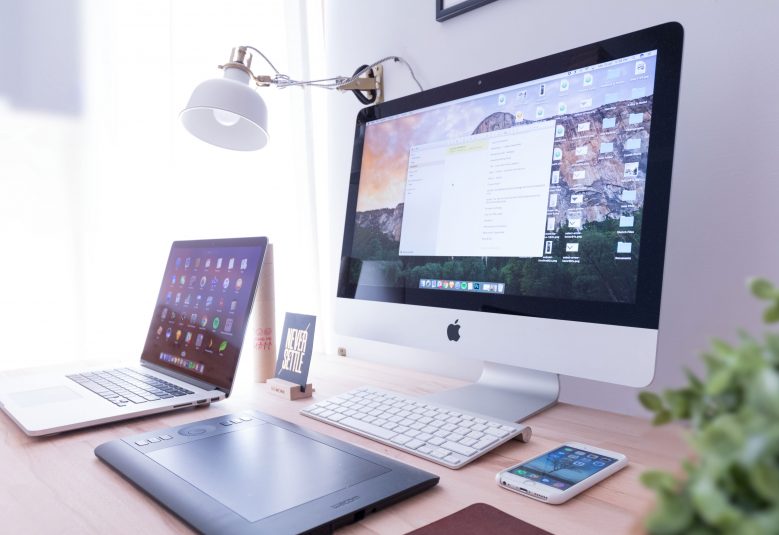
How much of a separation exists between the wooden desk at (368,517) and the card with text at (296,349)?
0.31 feet

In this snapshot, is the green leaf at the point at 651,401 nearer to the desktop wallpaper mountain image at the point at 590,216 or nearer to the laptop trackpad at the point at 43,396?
the desktop wallpaper mountain image at the point at 590,216

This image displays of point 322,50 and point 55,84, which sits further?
point 322,50

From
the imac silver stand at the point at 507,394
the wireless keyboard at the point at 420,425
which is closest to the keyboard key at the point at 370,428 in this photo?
the wireless keyboard at the point at 420,425

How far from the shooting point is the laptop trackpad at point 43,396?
2.77ft

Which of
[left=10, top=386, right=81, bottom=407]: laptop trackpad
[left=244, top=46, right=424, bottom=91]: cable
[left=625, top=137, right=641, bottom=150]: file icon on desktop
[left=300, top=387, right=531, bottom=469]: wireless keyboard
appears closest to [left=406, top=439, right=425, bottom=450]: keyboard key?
[left=300, top=387, right=531, bottom=469]: wireless keyboard

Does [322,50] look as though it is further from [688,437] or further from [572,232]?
[688,437]

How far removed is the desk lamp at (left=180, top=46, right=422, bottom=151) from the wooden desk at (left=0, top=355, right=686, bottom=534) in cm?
56

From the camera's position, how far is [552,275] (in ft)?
2.48

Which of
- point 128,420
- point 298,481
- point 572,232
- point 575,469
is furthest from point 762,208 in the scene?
point 128,420

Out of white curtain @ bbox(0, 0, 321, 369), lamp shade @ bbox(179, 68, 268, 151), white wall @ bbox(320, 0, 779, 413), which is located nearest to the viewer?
white wall @ bbox(320, 0, 779, 413)

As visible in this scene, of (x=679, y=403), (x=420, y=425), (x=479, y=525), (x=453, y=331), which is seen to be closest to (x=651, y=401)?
(x=679, y=403)

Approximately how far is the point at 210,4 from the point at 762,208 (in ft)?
4.39

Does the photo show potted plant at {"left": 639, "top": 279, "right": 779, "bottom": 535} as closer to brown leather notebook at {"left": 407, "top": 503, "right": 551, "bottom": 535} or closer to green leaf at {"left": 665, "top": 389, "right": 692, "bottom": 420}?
green leaf at {"left": 665, "top": 389, "right": 692, "bottom": 420}

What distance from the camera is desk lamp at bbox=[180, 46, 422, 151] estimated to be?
1.02 meters
